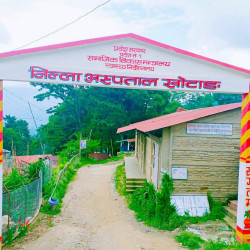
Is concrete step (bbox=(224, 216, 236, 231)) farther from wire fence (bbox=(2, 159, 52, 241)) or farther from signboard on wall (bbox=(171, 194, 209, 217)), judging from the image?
wire fence (bbox=(2, 159, 52, 241))

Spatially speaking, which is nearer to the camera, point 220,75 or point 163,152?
point 220,75

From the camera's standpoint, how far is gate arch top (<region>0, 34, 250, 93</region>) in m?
6.46

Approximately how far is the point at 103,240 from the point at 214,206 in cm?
429

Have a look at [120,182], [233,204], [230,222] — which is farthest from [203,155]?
[120,182]

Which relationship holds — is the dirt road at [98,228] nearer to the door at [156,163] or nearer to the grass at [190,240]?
the grass at [190,240]

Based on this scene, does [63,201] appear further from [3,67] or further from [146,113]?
[146,113]

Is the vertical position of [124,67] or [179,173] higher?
[124,67]

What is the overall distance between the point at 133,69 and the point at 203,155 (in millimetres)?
4888

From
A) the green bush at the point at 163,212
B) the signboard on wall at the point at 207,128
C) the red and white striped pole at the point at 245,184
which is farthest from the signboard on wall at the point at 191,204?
the red and white striped pole at the point at 245,184

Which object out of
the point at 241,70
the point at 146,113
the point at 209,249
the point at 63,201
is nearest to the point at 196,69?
the point at 241,70

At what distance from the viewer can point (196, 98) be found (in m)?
52.2

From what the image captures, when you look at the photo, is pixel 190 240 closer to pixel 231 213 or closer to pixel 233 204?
pixel 231 213

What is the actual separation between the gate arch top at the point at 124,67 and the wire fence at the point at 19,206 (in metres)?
3.36

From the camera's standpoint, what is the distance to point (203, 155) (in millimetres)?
10102
